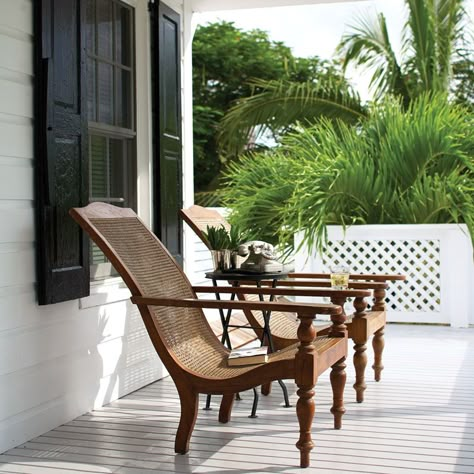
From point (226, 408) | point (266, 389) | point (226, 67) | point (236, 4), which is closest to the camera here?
point (226, 408)

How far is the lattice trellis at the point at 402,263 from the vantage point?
7547mm

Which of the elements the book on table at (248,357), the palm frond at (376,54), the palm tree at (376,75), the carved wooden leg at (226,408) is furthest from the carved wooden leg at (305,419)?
the palm frond at (376,54)

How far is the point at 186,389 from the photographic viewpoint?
12.3 feet

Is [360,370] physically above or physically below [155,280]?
below

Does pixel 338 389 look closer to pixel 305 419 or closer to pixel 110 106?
pixel 305 419

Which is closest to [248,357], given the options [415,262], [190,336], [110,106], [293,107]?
[190,336]

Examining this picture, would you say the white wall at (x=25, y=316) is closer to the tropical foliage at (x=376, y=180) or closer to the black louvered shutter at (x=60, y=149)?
the black louvered shutter at (x=60, y=149)

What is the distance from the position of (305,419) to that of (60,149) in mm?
1772

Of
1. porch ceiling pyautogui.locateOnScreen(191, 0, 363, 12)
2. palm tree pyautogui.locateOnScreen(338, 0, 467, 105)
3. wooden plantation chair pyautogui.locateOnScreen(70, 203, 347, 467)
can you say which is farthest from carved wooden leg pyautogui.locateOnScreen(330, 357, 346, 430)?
palm tree pyautogui.locateOnScreen(338, 0, 467, 105)

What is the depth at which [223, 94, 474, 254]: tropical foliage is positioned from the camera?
7551 mm

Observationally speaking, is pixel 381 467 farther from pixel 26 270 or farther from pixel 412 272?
pixel 412 272

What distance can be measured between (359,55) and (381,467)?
10.5m

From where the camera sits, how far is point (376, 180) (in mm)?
7785

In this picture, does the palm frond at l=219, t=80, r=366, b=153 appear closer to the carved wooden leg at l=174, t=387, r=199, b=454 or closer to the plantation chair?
the plantation chair
